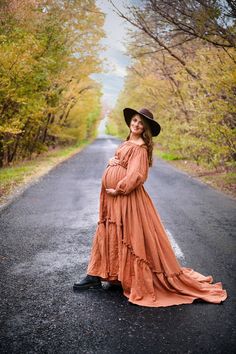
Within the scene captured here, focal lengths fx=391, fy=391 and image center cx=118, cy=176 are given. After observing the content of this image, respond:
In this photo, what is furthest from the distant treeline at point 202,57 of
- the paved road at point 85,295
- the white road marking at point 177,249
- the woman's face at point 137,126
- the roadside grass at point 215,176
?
the woman's face at point 137,126

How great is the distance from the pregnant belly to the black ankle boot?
1.10m

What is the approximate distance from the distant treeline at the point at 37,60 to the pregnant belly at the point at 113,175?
7.51 metres

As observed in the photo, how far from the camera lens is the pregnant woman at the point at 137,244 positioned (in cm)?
432

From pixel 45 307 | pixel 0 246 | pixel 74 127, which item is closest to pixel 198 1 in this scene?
pixel 0 246

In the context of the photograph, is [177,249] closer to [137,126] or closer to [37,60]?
[137,126]

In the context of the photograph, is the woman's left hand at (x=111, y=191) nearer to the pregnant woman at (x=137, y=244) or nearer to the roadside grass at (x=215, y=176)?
the pregnant woman at (x=137, y=244)

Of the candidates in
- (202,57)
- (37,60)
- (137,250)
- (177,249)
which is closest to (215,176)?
(202,57)

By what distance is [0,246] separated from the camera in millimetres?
6371

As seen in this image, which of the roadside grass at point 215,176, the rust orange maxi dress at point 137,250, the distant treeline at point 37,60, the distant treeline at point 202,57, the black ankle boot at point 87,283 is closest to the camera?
the rust orange maxi dress at point 137,250

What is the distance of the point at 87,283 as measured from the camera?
4629mm

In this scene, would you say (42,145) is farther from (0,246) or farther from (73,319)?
(73,319)

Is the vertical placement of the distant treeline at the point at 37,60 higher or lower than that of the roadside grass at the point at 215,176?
higher

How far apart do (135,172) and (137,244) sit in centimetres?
80

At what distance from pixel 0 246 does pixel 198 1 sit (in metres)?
6.63
